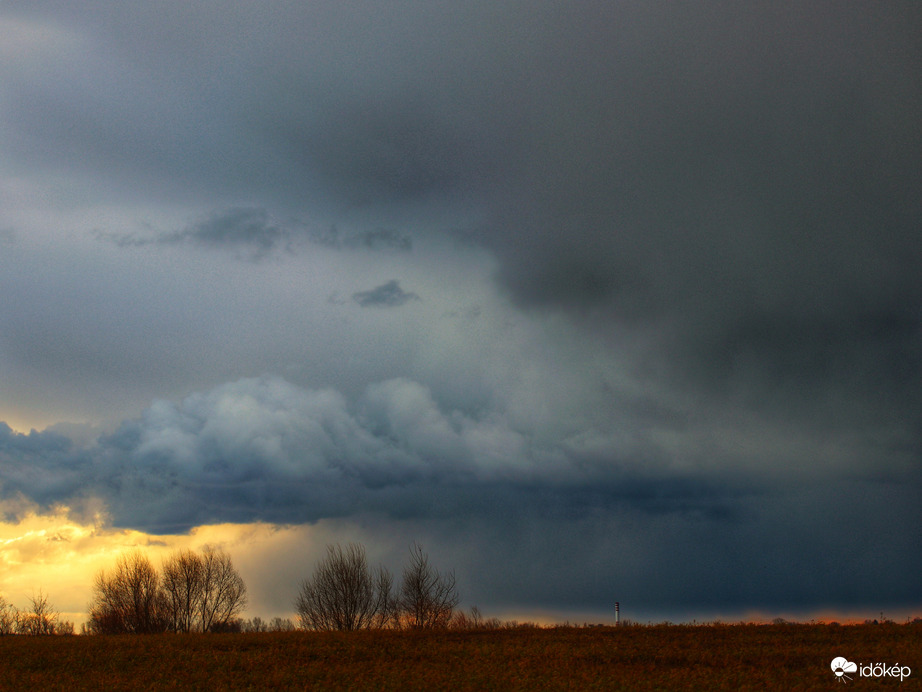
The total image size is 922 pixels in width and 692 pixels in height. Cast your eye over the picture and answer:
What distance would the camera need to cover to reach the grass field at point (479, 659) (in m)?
28.1

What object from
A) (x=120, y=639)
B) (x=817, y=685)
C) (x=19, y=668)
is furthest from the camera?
(x=120, y=639)

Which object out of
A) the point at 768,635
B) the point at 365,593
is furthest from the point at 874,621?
the point at 365,593

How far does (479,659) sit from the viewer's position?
32.5 metres

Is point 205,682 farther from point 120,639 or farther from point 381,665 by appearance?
point 120,639

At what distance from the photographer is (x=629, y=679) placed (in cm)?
2822

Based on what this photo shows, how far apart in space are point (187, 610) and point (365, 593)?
81.5 feet

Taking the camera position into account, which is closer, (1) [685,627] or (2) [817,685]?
(2) [817,685]

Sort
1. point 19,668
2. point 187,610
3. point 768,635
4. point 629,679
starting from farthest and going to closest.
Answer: point 187,610 < point 768,635 < point 19,668 < point 629,679
